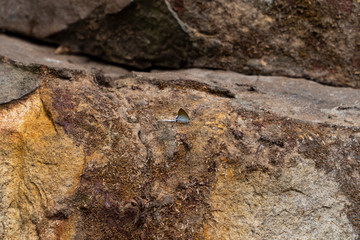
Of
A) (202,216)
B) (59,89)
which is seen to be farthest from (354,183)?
(59,89)

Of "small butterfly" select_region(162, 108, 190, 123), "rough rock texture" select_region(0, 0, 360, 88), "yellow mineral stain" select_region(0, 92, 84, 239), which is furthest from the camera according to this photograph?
"rough rock texture" select_region(0, 0, 360, 88)

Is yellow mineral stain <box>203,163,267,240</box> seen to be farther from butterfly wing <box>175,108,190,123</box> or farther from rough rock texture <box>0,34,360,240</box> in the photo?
butterfly wing <box>175,108,190,123</box>

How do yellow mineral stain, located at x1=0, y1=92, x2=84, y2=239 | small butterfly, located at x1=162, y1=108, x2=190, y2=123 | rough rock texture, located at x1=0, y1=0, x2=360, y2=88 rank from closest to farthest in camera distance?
yellow mineral stain, located at x1=0, y1=92, x2=84, y2=239
small butterfly, located at x1=162, y1=108, x2=190, y2=123
rough rock texture, located at x1=0, y1=0, x2=360, y2=88

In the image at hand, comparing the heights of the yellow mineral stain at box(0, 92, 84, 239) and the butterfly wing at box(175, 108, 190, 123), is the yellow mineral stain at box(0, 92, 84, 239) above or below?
below

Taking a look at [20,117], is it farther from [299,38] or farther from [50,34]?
[299,38]

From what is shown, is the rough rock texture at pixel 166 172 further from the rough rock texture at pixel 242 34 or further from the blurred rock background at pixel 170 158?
the rough rock texture at pixel 242 34

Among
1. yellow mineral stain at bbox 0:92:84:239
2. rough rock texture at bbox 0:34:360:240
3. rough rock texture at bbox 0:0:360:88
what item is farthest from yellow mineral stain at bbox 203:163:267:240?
rough rock texture at bbox 0:0:360:88
